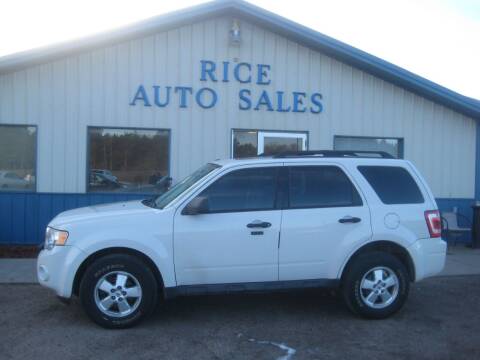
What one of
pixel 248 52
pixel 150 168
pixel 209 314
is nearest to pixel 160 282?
pixel 209 314

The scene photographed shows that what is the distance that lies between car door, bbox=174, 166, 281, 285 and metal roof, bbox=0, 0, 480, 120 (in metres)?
5.38

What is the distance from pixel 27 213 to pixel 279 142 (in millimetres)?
5250

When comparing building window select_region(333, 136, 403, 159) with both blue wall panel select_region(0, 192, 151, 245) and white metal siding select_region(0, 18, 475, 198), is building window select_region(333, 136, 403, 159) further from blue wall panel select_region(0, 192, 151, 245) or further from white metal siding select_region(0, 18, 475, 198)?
blue wall panel select_region(0, 192, 151, 245)

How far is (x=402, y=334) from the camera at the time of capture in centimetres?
560

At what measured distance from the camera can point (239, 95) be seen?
10.7m

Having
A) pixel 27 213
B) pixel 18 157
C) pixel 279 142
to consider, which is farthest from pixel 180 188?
pixel 18 157

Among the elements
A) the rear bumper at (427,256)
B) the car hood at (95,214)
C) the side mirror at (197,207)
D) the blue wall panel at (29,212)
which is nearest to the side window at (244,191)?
the side mirror at (197,207)

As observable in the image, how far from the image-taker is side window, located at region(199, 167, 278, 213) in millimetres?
5828

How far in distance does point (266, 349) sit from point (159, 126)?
6301 millimetres

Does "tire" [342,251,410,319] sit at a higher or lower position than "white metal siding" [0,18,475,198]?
lower

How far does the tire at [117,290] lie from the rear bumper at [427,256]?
3.03 metres

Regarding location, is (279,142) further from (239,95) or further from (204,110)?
(204,110)

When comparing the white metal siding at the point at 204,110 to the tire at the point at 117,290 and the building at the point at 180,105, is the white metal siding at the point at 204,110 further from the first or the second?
the tire at the point at 117,290

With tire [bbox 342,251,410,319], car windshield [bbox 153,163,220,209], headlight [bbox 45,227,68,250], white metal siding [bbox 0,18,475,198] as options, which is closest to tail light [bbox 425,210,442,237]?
tire [bbox 342,251,410,319]
